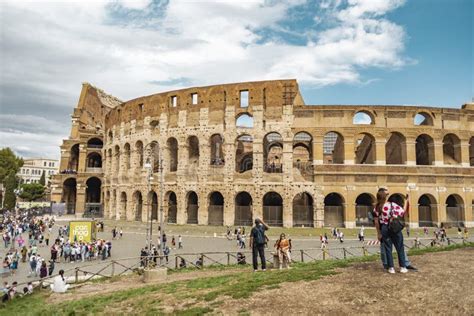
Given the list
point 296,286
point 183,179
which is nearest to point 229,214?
point 183,179

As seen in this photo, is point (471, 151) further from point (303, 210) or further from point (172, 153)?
point (172, 153)

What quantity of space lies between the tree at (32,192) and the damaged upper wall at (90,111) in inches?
1052

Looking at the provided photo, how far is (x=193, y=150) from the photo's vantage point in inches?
1374


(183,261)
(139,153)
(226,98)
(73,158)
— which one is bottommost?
(183,261)

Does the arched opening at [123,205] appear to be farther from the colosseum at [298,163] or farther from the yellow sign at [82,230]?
the yellow sign at [82,230]

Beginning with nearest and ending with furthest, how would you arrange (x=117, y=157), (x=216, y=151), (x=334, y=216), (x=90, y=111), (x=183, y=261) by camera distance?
(x=183, y=261), (x=334, y=216), (x=216, y=151), (x=117, y=157), (x=90, y=111)

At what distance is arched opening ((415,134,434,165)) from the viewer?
98.2ft

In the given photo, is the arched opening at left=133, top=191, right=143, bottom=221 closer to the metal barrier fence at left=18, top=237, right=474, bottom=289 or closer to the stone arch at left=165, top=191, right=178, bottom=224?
the stone arch at left=165, top=191, right=178, bottom=224

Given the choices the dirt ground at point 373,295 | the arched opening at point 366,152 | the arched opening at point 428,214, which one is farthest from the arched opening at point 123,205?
the dirt ground at point 373,295

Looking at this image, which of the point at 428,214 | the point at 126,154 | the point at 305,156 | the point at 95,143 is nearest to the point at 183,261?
the point at 428,214

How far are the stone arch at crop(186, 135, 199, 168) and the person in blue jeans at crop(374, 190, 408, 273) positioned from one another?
1025 inches

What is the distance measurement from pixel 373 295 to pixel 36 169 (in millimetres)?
126174

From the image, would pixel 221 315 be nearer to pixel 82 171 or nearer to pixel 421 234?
pixel 421 234

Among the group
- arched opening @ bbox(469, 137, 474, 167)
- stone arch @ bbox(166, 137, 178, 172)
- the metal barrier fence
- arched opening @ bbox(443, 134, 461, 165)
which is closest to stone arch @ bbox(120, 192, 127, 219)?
stone arch @ bbox(166, 137, 178, 172)
